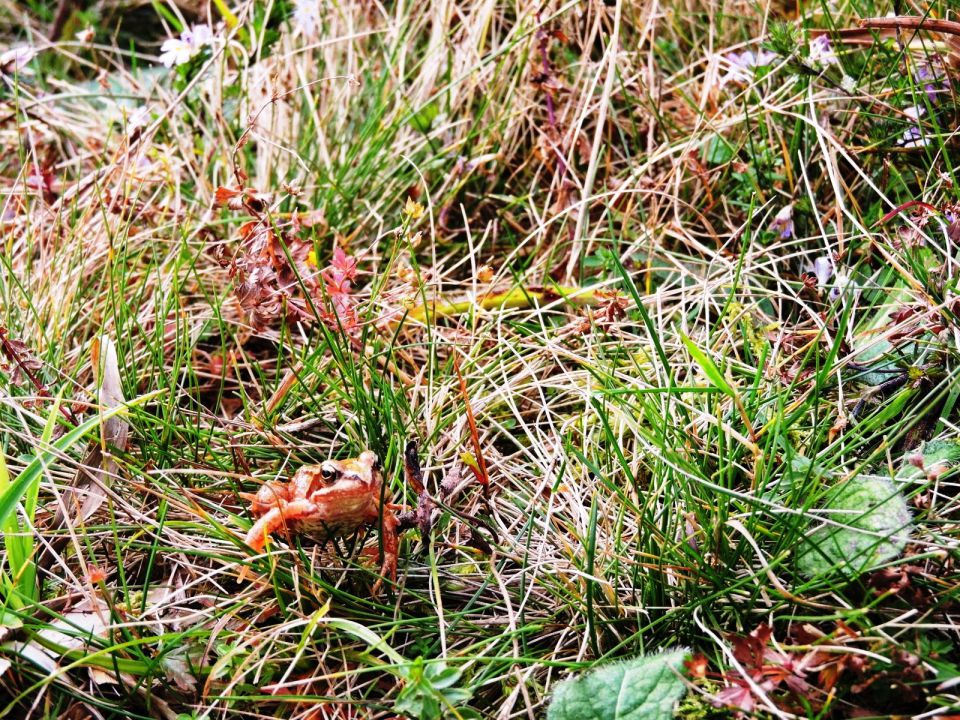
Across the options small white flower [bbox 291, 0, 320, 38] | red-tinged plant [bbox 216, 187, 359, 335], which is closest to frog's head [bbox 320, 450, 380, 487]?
red-tinged plant [bbox 216, 187, 359, 335]

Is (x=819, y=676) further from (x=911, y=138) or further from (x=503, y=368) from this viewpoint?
(x=911, y=138)

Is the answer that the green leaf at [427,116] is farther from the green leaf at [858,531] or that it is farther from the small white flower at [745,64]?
the green leaf at [858,531]

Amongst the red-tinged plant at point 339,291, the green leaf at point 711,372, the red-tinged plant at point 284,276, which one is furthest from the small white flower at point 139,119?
the green leaf at point 711,372

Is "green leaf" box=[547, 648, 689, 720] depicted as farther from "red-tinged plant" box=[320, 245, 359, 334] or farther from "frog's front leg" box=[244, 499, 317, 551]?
"red-tinged plant" box=[320, 245, 359, 334]

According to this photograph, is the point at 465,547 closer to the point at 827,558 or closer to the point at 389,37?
the point at 827,558

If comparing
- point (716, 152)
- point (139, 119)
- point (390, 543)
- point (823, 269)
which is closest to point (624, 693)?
point (390, 543)

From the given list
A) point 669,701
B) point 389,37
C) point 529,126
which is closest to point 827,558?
point 669,701
